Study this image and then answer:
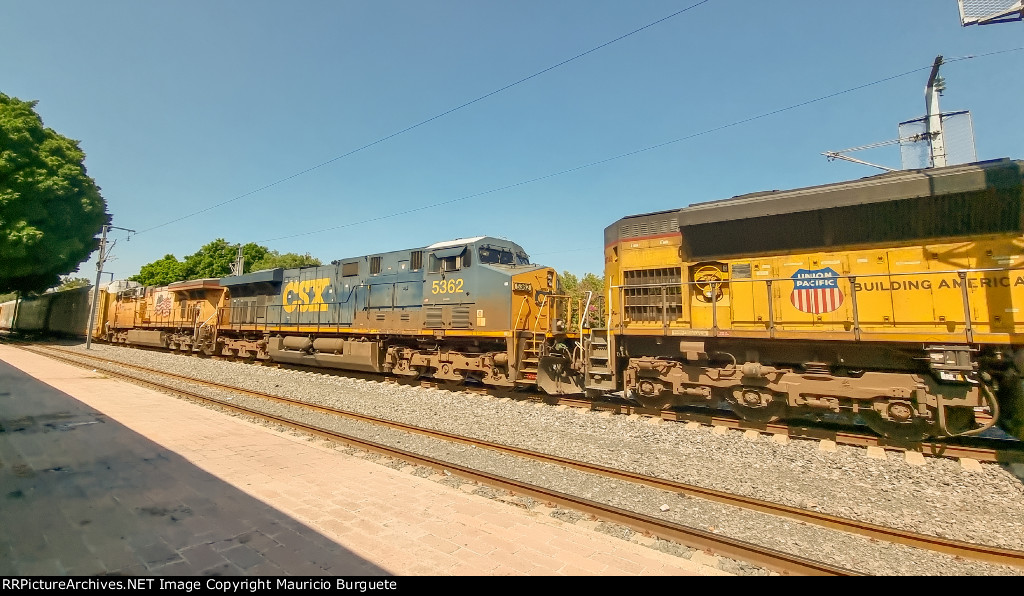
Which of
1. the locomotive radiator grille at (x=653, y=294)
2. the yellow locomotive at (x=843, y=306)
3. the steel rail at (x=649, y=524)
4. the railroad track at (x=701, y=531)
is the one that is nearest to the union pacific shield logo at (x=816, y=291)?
the yellow locomotive at (x=843, y=306)

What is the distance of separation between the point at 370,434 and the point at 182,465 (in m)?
2.69

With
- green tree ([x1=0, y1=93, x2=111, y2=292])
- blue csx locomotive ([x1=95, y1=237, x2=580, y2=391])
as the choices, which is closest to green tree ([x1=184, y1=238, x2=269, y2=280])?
green tree ([x1=0, y1=93, x2=111, y2=292])

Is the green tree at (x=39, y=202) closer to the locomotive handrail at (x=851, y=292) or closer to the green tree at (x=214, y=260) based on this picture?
the green tree at (x=214, y=260)

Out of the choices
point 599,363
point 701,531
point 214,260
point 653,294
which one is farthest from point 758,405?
point 214,260

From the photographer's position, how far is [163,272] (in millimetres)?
47188

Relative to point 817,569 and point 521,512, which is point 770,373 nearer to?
point 817,569

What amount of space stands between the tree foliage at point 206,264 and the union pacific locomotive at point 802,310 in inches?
1512

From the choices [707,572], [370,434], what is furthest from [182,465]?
[707,572]

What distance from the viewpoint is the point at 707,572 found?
3.01 m

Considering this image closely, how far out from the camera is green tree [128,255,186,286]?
46.3 m

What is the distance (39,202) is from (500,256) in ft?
91.2

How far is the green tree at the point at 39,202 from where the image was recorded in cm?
2203

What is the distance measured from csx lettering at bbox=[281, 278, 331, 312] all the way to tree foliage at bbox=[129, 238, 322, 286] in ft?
95.1

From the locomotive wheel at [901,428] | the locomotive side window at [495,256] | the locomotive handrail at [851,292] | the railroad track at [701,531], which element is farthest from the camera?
the locomotive side window at [495,256]
